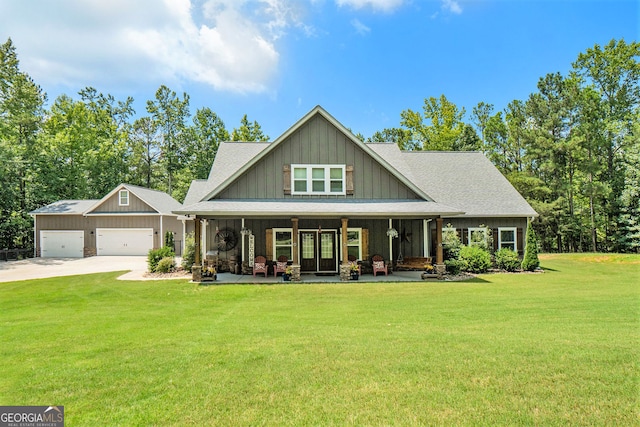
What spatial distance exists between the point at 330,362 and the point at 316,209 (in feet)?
31.6

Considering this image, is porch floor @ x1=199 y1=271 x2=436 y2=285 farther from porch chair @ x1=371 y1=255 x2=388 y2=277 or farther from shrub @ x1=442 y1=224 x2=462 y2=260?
shrub @ x1=442 y1=224 x2=462 y2=260

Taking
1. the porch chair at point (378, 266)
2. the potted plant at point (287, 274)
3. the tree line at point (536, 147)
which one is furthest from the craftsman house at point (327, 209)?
the tree line at point (536, 147)

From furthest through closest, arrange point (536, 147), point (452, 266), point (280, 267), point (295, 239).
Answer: point (536, 147) < point (452, 266) < point (280, 267) < point (295, 239)

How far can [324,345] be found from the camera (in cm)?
568

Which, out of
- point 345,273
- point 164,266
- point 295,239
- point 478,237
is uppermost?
point 295,239

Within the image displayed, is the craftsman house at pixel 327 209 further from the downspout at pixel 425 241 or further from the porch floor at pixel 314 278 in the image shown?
the porch floor at pixel 314 278

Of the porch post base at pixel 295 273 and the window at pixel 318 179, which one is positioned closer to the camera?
the porch post base at pixel 295 273

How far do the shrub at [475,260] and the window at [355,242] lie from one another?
476cm

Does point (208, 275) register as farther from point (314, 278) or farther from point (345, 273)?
point (345, 273)

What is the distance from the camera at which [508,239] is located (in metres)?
18.4

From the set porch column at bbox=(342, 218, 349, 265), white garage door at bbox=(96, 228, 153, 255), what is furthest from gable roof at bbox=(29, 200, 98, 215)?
porch column at bbox=(342, 218, 349, 265)

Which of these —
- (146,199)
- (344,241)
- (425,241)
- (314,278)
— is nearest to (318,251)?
(314,278)

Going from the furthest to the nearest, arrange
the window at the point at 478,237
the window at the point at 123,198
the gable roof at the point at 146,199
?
the window at the point at 123,198 → the gable roof at the point at 146,199 → the window at the point at 478,237

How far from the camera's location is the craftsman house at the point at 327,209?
1451 cm
